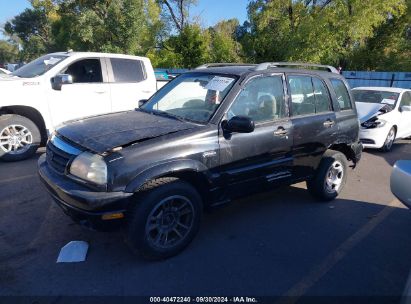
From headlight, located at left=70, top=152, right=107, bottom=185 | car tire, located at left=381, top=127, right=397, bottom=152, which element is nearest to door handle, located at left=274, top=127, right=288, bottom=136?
headlight, located at left=70, top=152, right=107, bottom=185

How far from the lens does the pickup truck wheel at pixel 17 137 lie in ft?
19.3

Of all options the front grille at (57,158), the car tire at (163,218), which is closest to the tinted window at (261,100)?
the car tire at (163,218)

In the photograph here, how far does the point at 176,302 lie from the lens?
2.76m

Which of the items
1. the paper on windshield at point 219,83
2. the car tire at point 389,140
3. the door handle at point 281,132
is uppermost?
the paper on windshield at point 219,83

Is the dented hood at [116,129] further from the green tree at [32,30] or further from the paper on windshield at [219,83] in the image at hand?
the green tree at [32,30]

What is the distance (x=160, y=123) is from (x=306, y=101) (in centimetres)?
199

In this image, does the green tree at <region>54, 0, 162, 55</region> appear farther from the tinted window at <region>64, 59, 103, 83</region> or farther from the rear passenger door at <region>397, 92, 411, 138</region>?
the rear passenger door at <region>397, 92, 411, 138</region>

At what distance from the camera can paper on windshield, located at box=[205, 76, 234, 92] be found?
3.69 metres

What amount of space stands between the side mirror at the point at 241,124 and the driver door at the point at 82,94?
427 centimetres

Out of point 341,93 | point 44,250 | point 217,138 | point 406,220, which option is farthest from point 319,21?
point 44,250

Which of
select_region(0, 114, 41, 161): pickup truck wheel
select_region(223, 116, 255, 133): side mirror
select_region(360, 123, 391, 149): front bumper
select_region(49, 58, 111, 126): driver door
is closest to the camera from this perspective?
select_region(223, 116, 255, 133): side mirror

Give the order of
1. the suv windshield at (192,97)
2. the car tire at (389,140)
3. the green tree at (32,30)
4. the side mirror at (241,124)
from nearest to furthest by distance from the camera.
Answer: the side mirror at (241,124)
the suv windshield at (192,97)
the car tire at (389,140)
the green tree at (32,30)

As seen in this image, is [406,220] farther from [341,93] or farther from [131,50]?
[131,50]

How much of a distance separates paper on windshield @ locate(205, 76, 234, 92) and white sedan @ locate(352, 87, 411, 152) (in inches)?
194
